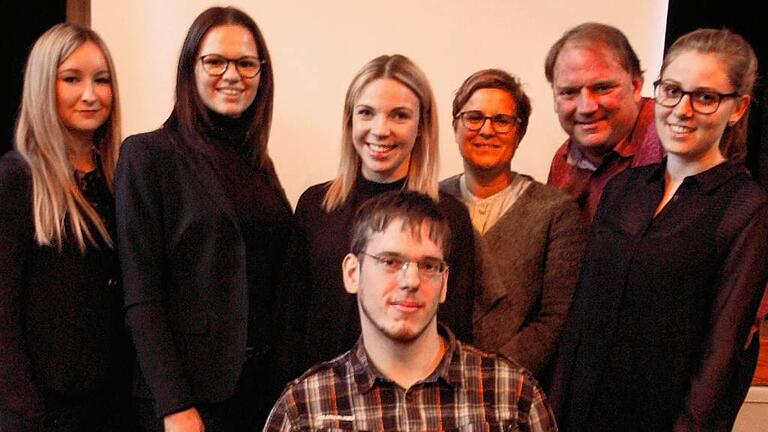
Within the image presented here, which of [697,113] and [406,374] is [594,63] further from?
[406,374]

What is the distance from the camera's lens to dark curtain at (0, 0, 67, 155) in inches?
107

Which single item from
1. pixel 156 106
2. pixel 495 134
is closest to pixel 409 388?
pixel 495 134

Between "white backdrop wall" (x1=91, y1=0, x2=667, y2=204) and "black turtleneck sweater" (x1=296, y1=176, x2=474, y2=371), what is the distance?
0.88 m

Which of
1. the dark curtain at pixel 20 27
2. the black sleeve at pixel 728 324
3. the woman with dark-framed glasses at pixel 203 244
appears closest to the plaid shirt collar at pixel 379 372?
the woman with dark-framed glasses at pixel 203 244

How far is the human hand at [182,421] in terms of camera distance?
1.78m

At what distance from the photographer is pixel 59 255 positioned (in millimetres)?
1864

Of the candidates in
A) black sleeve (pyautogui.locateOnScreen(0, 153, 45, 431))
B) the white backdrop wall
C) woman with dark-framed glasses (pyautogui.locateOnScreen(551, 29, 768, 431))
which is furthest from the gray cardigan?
black sleeve (pyautogui.locateOnScreen(0, 153, 45, 431))

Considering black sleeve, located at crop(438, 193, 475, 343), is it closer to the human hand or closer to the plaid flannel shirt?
the plaid flannel shirt

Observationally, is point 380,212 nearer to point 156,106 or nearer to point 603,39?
point 603,39

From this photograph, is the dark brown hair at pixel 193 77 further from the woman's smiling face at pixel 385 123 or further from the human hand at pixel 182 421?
the human hand at pixel 182 421

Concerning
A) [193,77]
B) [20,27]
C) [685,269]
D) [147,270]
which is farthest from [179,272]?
[20,27]

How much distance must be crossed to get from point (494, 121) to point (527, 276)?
1.33 ft

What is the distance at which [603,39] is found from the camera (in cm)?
218

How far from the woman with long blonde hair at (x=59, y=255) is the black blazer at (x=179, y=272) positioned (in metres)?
0.14
